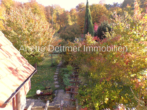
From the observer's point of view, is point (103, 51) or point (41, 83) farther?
point (41, 83)

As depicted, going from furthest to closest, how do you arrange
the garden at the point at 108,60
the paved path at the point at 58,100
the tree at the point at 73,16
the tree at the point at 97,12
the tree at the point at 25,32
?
the tree at the point at 73,16
the tree at the point at 97,12
the tree at the point at 25,32
the paved path at the point at 58,100
the garden at the point at 108,60

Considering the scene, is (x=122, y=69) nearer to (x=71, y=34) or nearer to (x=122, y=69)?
→ (x=122, y=69)

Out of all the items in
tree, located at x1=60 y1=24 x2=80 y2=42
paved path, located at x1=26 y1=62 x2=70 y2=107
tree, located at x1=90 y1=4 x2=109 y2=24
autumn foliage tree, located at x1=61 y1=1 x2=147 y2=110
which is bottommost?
paved path, located at x1=26 y1=62 x2=70 y2=107

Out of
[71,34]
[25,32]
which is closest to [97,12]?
[71,34]

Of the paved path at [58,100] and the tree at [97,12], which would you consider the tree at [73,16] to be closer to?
the tree at [97,12]

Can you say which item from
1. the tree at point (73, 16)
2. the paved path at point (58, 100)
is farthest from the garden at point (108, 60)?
the tree at point (73, 16)

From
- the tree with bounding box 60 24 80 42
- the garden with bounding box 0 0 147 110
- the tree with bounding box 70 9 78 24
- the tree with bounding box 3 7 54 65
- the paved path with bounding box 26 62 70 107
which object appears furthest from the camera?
the tree with bounding box 70 9 78 24

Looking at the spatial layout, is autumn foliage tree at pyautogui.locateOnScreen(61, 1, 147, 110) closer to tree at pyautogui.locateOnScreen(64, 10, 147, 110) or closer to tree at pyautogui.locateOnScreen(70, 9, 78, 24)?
tree at pyautogui.locateOnScreen(64, 10, 147, 110)

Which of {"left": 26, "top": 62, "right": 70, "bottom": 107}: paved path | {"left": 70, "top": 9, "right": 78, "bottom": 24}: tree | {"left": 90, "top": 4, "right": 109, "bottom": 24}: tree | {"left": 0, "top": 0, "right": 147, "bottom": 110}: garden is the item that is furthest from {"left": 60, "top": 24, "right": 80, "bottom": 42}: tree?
{"left": 70, "top": 9, "right": 78, "bottom": 24}: tree

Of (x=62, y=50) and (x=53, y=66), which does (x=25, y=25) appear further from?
(x=53, y=66)

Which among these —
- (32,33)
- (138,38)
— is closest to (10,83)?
(138,38)

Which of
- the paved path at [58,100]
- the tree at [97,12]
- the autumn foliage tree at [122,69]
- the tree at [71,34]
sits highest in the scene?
the tree at [97,12]

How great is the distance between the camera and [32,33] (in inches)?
295

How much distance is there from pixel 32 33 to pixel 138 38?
6.52 meters
